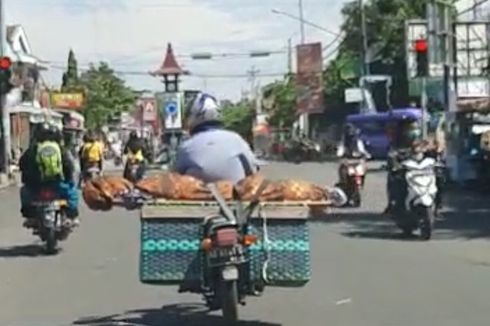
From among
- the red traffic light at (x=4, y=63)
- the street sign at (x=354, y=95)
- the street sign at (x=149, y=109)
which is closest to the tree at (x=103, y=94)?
the street sign at (x=354, y=95)

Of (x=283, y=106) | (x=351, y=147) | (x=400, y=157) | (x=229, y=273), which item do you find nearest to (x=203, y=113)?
(x=229, y=273)

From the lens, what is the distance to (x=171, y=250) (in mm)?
10234

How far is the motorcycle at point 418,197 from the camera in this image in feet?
63.9

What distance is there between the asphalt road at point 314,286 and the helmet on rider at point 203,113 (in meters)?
1.65

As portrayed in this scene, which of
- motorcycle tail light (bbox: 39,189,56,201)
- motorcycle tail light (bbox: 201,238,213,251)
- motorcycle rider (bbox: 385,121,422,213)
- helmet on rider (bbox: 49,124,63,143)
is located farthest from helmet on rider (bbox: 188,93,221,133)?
motorcycle rider (bbox: 385,121,422,213)

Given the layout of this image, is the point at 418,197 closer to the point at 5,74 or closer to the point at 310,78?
the point at 5,74

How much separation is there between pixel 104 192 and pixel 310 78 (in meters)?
76.7

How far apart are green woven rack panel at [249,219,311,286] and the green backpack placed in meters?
8.33

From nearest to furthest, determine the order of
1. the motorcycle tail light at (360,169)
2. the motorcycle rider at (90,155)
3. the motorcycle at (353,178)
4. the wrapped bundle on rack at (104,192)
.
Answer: the wrapped bundle on rack at (104,192), the motorcycle at (353,178), the motorcycle tail light at (360,169), the motorcycle rider at (90,155)

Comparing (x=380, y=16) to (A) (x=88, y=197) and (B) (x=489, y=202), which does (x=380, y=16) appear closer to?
(B) (x=489, y=202)

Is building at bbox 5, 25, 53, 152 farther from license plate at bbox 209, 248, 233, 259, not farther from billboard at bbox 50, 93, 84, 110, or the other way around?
license plate at bbox 209, 248, 233, 259

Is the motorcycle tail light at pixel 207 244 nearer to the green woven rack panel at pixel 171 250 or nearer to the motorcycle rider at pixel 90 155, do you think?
the green woven rack panel at pixel 171 250

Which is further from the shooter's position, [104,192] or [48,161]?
[48,161]

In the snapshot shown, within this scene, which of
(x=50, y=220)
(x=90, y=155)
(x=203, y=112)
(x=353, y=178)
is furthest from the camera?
(x=90, y=155)
